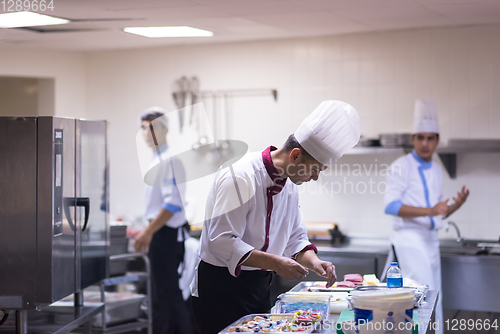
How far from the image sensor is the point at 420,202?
12.8 feet

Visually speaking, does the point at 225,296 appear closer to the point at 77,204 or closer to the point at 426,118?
the point at 77,204

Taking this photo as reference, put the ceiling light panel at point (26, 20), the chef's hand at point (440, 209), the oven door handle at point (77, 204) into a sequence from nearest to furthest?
the oven door handle at point (77, 204) → the ceiling light panel at point (26, 20) → the chef's hand at point (440, 209)

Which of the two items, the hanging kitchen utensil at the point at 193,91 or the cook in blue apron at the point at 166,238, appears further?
the hanging kitchen utensil at the point at 193,91

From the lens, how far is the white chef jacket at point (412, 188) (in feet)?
12.7

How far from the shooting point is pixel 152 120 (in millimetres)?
4328

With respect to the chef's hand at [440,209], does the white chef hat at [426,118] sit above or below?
above

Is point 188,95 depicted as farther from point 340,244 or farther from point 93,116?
point 340,244

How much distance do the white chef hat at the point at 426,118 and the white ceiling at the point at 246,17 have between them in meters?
0.60

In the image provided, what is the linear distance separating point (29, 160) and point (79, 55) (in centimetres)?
299

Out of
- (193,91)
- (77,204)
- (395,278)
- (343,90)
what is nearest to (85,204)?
(77,204)

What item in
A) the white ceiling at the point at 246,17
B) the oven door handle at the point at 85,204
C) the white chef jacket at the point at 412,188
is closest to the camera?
the oven door handle at the point at 85,204

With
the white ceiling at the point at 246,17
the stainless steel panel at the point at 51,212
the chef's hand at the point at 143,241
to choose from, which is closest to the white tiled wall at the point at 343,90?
the white ceiling at the point at 246,17

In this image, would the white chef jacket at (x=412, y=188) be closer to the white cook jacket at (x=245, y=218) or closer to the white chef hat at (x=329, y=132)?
the white cook jacket at (x=245, y=218)

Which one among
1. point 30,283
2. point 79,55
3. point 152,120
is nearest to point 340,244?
point 152,120
